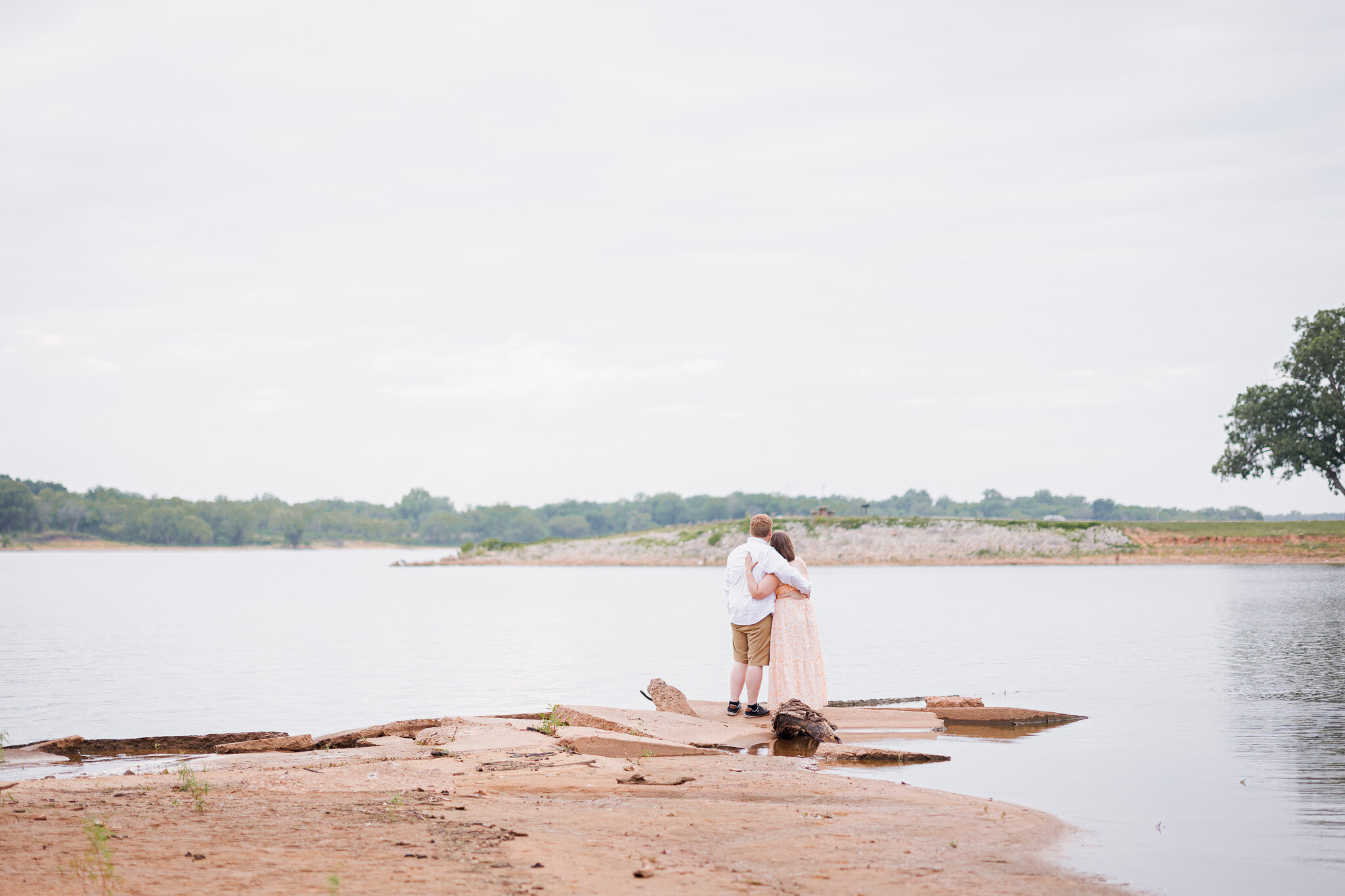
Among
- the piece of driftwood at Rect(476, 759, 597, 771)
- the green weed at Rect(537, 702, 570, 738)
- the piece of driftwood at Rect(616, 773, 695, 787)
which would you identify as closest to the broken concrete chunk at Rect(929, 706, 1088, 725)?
the green weed at Rect(537, 702, 570, 738)

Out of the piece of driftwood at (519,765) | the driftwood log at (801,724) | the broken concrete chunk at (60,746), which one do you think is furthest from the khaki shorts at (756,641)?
the broken concrete chunk at (60,746)

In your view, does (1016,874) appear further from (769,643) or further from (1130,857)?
(769,643)

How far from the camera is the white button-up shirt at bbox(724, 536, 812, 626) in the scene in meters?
13.0

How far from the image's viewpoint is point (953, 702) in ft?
46.7

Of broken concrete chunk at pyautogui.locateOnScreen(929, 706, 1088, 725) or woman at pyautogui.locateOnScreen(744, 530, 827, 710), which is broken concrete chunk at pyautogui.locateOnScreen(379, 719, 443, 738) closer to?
woman at pyautogui.locateOnScreen(744, 530, 827, 710)

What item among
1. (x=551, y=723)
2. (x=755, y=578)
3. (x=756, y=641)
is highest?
(x=755, y=578)

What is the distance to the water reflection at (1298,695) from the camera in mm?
9508

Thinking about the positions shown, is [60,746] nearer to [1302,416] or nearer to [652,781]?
[652,781]

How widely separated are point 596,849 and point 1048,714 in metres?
8.68

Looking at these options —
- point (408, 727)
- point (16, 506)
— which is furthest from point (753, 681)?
point (16, 506)

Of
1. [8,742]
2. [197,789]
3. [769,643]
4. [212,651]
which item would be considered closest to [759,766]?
[769,643]

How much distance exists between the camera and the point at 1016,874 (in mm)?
6660

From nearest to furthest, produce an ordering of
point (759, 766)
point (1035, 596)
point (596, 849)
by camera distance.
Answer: point (596, 849), point (759, 766), point (1035, 596)

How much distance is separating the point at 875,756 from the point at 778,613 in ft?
8.30
